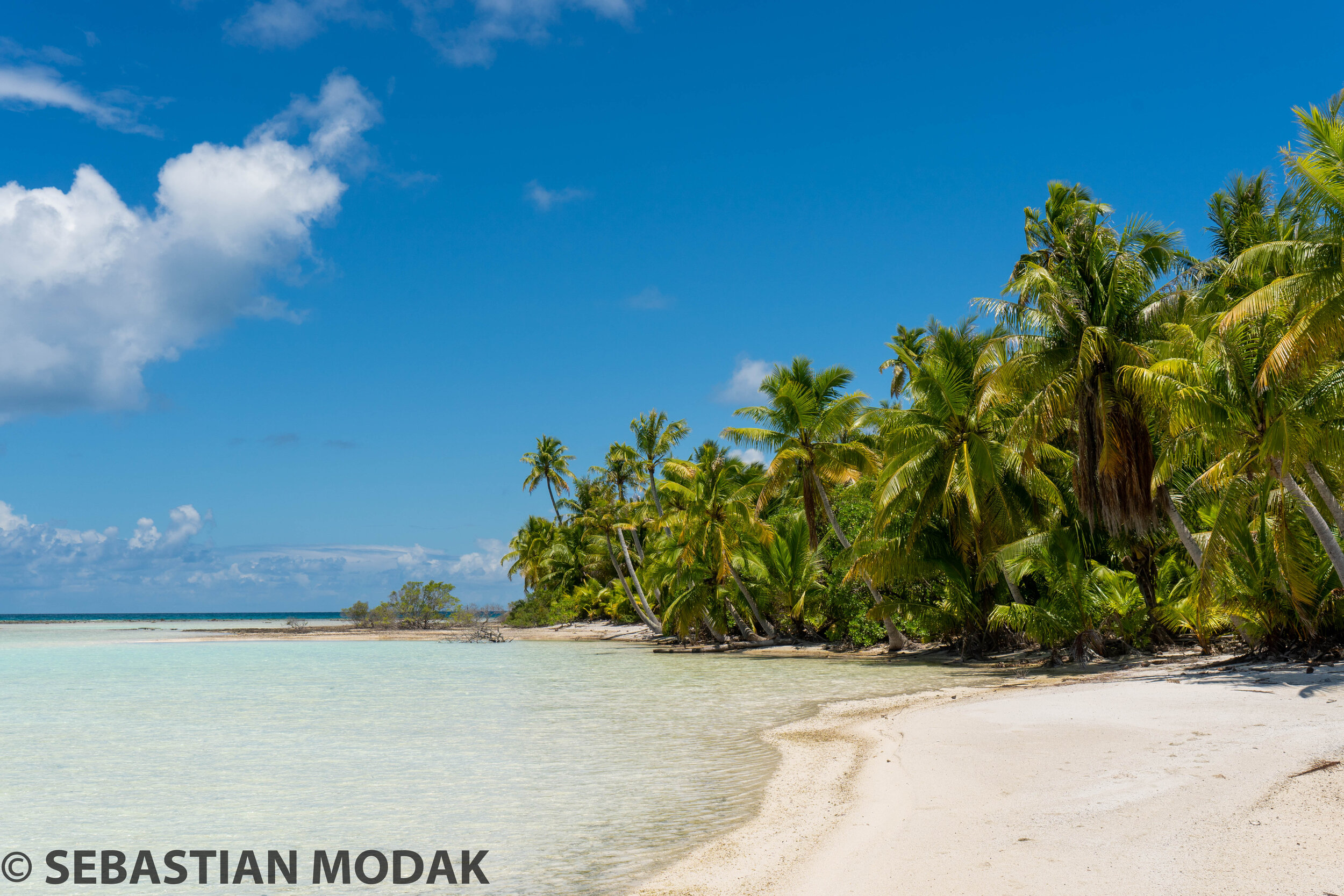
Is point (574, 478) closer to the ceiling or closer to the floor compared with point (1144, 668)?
closer to the ceiling

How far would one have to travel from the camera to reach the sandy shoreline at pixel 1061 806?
16.5 feet

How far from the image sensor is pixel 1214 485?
13867 mm

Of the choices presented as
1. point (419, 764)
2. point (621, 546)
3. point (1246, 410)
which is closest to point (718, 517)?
point (621, 546)

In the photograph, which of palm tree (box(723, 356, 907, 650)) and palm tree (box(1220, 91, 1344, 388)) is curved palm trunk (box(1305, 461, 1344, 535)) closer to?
palm tree (box(1220, 91, 1344, 388))

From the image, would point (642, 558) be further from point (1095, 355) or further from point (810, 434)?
point (1095, 355)

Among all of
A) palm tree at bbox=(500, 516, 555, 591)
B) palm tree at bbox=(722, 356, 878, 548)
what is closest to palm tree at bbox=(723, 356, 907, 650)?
A: palm tree at bbox=(722, 356, 878, 548)

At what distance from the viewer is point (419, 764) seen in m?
10.8

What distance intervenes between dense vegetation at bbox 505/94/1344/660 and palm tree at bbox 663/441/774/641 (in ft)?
0.33

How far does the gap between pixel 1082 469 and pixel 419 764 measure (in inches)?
572

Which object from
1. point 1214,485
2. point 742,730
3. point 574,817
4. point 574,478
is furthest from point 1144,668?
point 574,478

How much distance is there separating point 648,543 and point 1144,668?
30.5 m

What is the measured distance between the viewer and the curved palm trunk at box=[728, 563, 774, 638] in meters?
31.7

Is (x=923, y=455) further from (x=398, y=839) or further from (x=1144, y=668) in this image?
(x=398, y=839)

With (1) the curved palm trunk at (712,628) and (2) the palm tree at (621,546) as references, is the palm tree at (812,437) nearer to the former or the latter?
(1) the curved palm trunk at (712,628)
